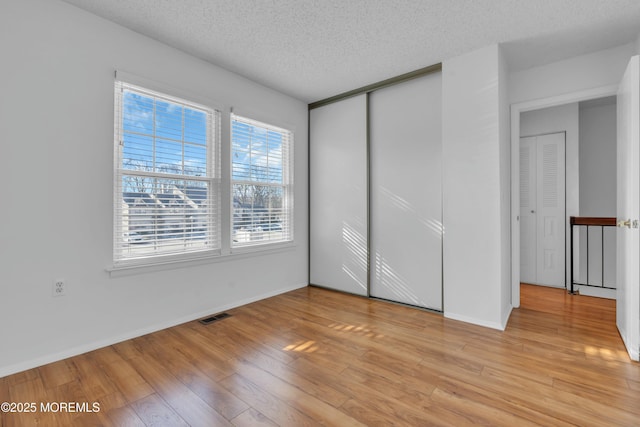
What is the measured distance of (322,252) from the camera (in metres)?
4.35

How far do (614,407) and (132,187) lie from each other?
374 centimetres

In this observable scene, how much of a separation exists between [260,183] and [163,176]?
120cm

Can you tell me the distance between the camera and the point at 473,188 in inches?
116

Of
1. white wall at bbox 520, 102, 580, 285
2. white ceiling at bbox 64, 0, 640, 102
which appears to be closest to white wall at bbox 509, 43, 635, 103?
white ceiling at bbox 64, 0, 640, 102

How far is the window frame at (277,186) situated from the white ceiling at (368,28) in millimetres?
695

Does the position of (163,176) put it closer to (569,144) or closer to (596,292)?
(569,144)

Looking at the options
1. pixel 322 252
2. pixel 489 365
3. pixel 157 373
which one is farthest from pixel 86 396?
pixel 322 252

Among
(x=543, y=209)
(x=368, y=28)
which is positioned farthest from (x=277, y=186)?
(x=543, y=209)

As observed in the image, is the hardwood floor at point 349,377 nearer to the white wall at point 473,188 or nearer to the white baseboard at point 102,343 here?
the white baseboard at point 102,343

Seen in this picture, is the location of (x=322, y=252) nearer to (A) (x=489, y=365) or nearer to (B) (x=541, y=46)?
(A) (x=489, y=365)

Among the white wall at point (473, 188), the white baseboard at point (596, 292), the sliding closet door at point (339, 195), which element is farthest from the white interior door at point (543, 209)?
the sliding closet door at point (339, 195)

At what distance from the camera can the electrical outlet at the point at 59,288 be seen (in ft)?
7.34

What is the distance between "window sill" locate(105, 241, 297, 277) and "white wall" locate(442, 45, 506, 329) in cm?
213

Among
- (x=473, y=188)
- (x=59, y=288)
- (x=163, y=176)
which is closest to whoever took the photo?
(x=59, y=288)
